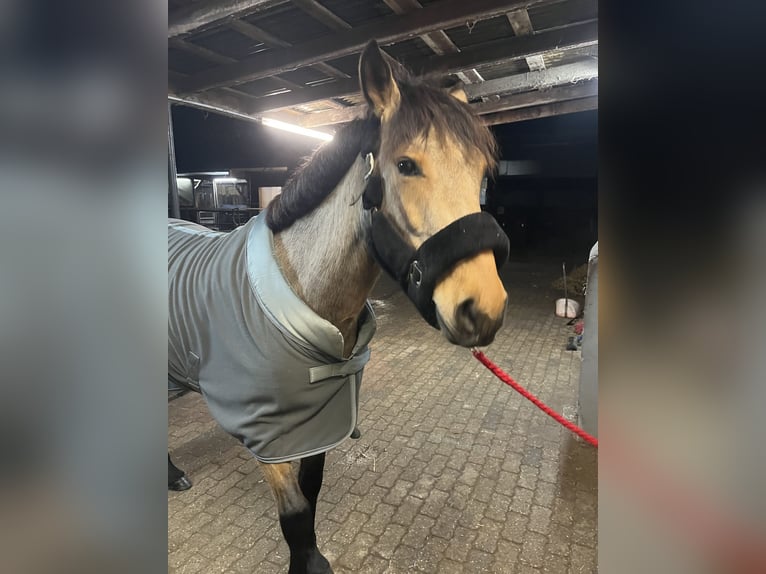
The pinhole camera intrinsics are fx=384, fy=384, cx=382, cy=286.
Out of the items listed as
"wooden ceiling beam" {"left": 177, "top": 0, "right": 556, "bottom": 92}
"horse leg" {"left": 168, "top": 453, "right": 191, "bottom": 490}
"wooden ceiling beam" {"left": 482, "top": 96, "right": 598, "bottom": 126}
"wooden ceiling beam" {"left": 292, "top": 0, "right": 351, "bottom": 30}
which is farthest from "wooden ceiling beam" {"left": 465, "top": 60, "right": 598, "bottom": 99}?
"horse leg" {"left": 168, "top": 453, "right": 191, "bottom": 490}

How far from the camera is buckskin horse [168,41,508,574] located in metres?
0.90

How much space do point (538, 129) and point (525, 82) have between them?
236mm

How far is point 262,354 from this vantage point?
1213 millimetres

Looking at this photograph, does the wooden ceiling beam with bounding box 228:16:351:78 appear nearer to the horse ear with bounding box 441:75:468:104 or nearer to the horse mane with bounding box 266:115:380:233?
the horse mane with bounding box 266:115:380:233

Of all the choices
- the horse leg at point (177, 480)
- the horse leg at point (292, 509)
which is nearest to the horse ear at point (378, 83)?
the horse leg at point (292, 509)

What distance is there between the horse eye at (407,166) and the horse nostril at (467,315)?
0.35 metres

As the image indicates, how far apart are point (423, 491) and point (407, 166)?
1.91m

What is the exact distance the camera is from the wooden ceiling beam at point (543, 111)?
1631mm

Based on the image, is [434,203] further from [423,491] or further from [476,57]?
[423,491]

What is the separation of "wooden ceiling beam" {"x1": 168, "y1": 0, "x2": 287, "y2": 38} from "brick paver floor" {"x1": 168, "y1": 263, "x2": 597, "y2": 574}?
2078 millimetres

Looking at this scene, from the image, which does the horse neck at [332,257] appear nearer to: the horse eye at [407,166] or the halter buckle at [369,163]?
the halter buckle at [369,163]
